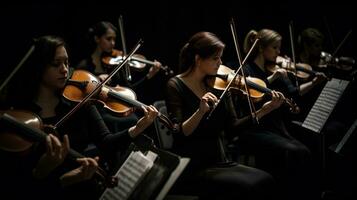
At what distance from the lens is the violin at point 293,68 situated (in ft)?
10.6

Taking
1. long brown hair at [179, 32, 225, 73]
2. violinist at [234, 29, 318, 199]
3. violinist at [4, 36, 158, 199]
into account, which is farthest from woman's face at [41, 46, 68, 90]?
violinist at [234, 29, 318, 199]

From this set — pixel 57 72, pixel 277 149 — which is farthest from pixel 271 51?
pixel 57 72

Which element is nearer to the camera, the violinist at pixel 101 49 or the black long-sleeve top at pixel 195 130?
the black long-sleeve top at pixel 195 130

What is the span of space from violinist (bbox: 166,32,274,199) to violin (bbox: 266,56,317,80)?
0.93m

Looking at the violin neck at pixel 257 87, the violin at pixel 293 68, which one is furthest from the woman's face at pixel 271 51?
the violin neck at pixel 257 87

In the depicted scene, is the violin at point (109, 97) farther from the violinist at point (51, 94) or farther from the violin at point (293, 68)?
the violin at point (293, 68)

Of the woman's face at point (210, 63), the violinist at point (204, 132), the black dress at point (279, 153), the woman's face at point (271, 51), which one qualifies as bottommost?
the black dress at point (279, 153)

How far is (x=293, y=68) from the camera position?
11.0 ft

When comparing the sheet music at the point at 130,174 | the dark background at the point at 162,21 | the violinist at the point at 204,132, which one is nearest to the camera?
the sheet music at the point at 130,174

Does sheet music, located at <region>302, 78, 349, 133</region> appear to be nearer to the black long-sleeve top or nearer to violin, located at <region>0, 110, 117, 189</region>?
A: the black long-sleeve top

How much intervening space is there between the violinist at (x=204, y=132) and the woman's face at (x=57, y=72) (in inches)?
23.4

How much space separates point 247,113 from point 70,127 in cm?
124

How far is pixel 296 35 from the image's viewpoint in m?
4.33

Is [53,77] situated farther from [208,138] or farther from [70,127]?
[208,138]
